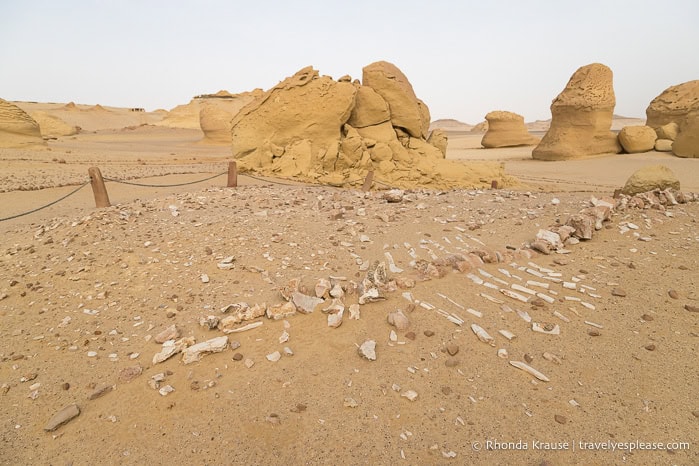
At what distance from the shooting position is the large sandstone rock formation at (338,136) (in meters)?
8.58

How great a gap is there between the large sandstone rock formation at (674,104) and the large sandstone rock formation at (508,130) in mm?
6990

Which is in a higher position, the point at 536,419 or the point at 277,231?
the point at 277,231

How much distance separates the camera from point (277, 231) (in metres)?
4.05

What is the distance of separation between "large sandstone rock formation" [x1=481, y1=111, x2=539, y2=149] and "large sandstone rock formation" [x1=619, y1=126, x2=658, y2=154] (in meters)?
8.45

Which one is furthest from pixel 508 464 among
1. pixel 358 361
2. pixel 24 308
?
pixel 24 308

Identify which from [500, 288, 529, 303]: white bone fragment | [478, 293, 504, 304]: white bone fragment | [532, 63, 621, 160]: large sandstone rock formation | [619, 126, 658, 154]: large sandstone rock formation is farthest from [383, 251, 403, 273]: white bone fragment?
[619, 126, 658, 154]: large sandstone rock formation

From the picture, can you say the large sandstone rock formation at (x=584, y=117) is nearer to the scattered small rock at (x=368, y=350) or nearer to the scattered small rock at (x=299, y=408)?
the scattered small rock at (x=368, y=350)

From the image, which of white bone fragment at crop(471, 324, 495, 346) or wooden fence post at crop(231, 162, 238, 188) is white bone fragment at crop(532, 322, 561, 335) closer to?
white bone fragment at crop(471, 324, 495, 346)

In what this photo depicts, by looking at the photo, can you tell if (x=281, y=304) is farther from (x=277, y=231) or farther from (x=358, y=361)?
(x=277, y=231)

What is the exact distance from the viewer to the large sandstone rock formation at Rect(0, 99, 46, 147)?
47.8ft

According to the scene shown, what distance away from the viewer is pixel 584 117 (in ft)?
50.8

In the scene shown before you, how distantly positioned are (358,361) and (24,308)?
2.70 metres

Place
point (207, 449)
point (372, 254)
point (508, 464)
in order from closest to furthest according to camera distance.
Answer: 1. point (508, 464)
2. point (207, 449)
3. point (372, 254)

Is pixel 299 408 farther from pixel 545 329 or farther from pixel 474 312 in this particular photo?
pixel 545 329
